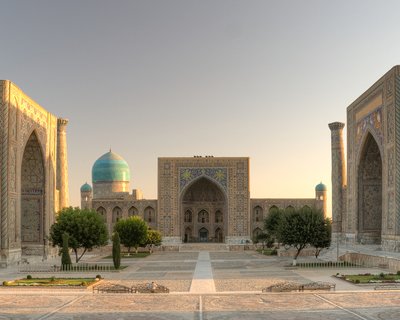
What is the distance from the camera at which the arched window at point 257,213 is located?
211ft

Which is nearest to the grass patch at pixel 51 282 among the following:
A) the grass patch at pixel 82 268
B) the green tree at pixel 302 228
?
the grass patch at pixel 82 268

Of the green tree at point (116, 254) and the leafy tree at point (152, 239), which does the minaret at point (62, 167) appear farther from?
the green tree at point (116, 254)

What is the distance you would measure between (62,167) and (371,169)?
72.6 feet

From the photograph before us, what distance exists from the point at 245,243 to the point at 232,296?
3935 centimetres

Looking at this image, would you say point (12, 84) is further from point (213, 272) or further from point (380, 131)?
point (380, 131)

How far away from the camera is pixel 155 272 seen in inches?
1155

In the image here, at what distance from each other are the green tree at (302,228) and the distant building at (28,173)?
14893mm

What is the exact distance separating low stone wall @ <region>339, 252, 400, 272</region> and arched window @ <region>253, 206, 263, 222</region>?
96.6ft

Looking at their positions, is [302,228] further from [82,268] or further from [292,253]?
[82,268]

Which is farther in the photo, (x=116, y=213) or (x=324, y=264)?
(x=116, y=213)

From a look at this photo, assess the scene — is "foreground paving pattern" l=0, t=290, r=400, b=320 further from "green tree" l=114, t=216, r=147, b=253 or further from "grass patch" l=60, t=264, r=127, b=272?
"green tree" l=114, t=216, r=147, b=253

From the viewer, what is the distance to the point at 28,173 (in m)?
37.9

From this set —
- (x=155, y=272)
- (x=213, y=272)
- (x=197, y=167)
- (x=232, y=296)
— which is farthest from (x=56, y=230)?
(x=197, y=167)

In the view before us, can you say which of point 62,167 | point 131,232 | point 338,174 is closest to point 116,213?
point 131,232
